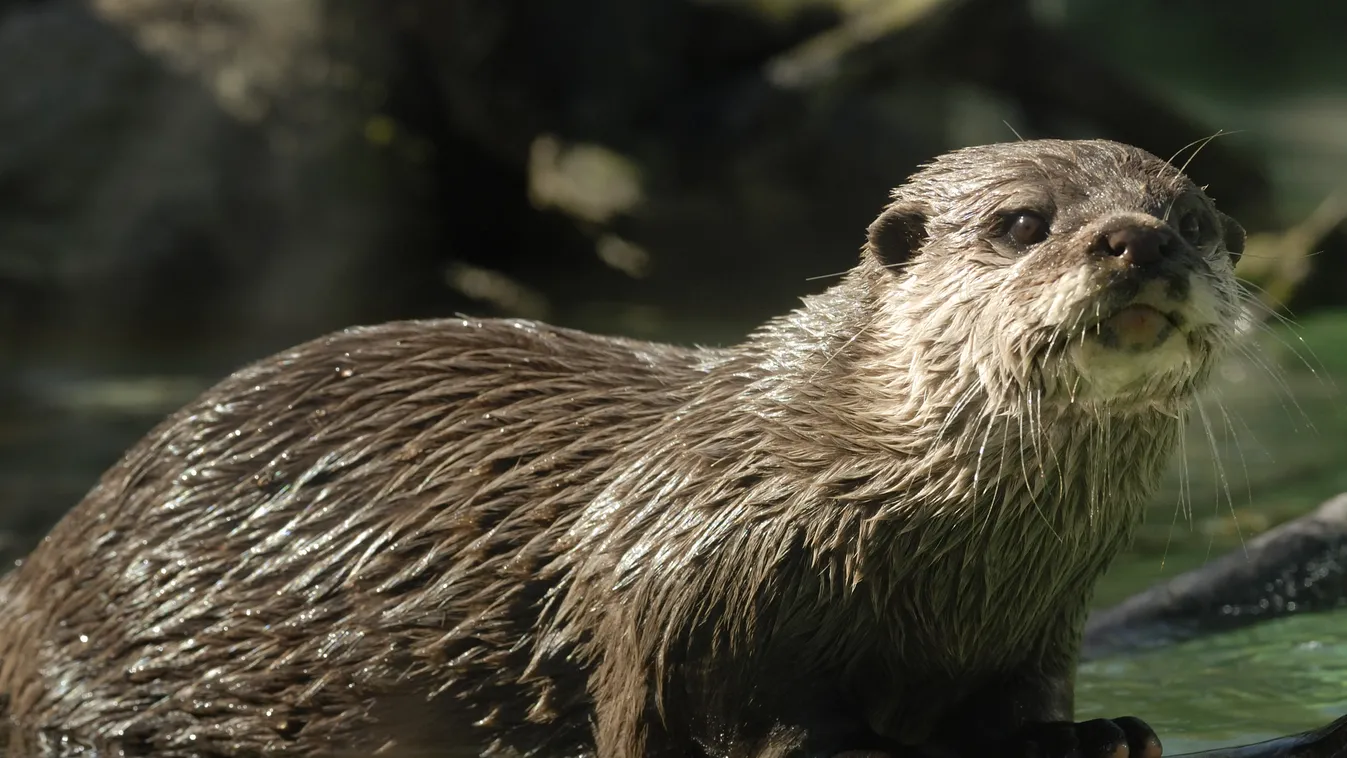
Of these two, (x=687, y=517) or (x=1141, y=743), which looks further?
(x=687, y=517)

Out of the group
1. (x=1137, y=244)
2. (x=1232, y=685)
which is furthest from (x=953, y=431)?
(x=1232, y=685)

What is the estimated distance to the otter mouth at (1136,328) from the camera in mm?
2902


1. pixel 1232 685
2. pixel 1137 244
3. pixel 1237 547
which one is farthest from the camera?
pixel 1237 547

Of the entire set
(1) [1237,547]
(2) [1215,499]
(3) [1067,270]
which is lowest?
(3) [1067,270]

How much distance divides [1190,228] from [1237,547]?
7.62ft

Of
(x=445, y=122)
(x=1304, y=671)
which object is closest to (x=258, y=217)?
(x=445, y=122)

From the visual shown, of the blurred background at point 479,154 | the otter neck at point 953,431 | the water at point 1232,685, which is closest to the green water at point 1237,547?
the water at point 1232,685

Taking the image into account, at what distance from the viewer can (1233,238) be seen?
3.41 meters

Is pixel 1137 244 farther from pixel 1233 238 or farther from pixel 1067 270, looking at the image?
pixel 1233 238

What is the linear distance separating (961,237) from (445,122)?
25.9ft

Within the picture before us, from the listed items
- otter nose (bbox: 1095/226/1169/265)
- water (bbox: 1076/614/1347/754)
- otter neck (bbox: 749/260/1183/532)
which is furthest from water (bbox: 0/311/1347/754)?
otter nose (bbox: 1095/226/1169/265)

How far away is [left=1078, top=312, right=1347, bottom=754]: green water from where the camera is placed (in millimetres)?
4012

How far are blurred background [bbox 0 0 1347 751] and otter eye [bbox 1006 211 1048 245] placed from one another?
579 cm

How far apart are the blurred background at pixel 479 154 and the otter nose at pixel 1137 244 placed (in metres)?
6.05
